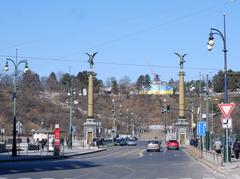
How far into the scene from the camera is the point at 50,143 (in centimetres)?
7188

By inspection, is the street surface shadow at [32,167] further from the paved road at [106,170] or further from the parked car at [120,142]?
the parked car at [120,142]

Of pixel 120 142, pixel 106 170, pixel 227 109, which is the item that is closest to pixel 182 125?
pixel 120 142

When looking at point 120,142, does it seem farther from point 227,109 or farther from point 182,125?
point 227,109

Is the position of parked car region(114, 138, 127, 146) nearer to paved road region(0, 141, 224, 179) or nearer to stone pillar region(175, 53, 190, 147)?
stone pillar region(175, 53, 190, 147)

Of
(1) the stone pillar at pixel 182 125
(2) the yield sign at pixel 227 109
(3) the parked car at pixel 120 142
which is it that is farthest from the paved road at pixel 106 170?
(3) the parked car at pixel 120 142

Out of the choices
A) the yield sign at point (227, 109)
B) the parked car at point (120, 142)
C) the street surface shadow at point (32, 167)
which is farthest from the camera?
the parked car at point (120, 142)

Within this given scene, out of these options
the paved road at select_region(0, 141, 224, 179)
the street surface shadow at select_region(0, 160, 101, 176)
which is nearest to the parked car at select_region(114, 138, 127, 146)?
the paved road at select_region(0, 141, 224, 179)

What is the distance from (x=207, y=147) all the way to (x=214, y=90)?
13613cm

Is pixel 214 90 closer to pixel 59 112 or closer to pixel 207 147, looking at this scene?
pixel 59 112

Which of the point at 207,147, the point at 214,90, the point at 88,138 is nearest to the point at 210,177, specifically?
the point at 207,147

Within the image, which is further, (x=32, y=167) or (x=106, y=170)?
(x=32, y=167)

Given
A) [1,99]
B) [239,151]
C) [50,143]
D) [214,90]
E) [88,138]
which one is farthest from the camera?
[214,90]

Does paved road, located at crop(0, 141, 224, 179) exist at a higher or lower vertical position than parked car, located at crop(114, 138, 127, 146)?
lower

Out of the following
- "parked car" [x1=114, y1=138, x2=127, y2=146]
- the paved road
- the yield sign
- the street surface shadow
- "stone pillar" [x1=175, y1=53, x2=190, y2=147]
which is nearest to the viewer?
the paved road
